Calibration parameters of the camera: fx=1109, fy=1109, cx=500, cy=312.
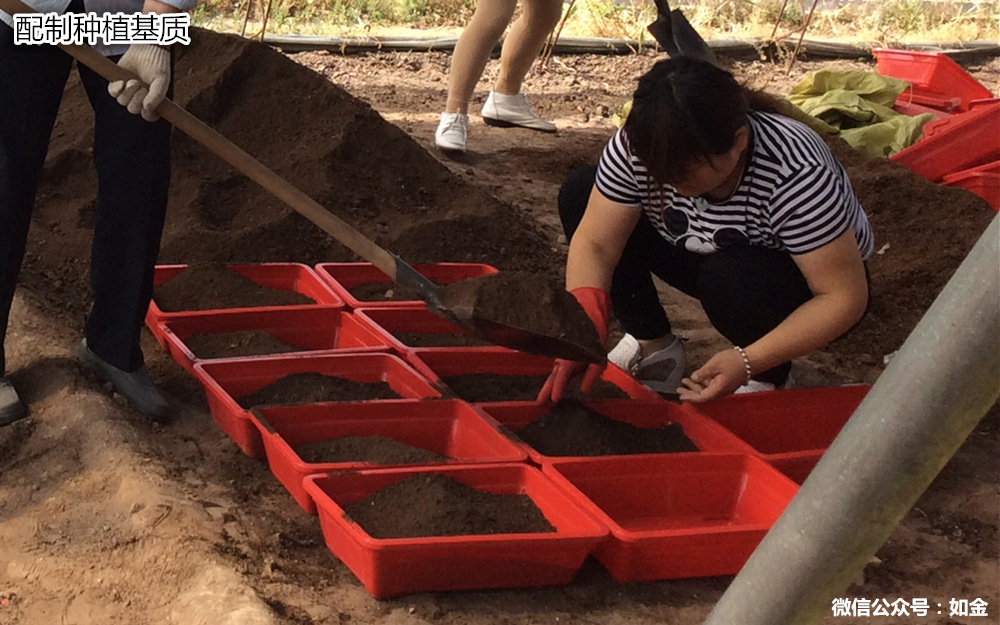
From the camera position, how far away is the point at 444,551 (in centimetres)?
192

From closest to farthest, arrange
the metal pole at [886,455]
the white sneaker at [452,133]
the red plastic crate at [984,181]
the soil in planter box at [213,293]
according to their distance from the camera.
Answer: the metal pole at [886,455] → the soil in planter box at [213,293] → the red plastic crate at [984,181] → the white sneaker at [452,133]

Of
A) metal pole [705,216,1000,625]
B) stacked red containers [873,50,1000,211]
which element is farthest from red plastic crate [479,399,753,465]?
stacked red containers [873,50,1000,211]

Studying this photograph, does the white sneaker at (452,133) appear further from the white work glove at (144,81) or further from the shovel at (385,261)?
the white work glove at (144,81)

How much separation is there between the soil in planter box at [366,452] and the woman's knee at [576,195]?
78 cm

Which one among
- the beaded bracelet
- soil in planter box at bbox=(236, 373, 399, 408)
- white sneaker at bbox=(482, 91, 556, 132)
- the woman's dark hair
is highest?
the woman's dark hair

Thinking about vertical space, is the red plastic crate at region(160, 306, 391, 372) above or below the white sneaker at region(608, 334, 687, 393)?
below

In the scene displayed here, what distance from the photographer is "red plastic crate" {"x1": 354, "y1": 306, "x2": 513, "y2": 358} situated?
2.86 metres

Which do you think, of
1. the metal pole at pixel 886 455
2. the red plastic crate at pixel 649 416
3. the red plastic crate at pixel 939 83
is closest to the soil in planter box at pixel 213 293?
the red plastic crate at pixel 649 416

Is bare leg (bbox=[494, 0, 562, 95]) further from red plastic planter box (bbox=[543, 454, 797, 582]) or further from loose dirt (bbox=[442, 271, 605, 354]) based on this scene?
red plastic planter box (bbox=[543, 454, 797, 582])

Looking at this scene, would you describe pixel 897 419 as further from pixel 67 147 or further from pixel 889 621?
pixel 67 147

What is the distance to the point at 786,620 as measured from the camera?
101cm

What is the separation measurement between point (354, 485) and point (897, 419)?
140 centimetres

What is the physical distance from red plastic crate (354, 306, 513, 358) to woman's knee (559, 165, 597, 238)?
38cm

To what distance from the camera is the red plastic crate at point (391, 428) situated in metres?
2.27
